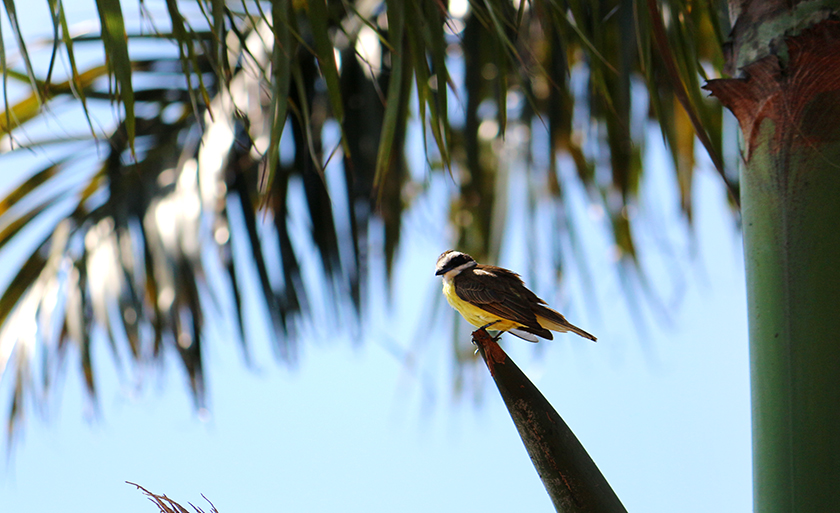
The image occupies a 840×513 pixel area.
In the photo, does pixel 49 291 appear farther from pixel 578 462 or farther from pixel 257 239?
pixel 578 462

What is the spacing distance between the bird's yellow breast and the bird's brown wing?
0.04ft

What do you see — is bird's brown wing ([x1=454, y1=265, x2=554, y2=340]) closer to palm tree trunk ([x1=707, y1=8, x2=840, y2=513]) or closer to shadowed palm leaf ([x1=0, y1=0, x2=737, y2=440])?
palm tree trunk ([x1=707, y1=8, x2=840, y2=513])

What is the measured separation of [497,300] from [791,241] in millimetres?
441

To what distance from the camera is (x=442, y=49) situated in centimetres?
124

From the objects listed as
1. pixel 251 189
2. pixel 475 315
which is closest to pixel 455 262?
pixel 475 315

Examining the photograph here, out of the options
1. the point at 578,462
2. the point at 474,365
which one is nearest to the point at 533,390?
the point at 578,462

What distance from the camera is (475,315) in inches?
52.5

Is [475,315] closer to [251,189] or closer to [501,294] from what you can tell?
[501,294]

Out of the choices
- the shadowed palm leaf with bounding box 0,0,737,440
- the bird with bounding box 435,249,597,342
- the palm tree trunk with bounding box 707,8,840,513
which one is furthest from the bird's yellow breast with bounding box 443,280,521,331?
the shadowed palm leaf with bounding box 0,0,737,440

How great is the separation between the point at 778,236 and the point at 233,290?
7.15ft

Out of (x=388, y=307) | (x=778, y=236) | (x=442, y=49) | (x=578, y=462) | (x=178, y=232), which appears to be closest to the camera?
(x=578, y=462)

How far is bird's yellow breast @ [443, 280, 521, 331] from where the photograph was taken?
1.29 meters

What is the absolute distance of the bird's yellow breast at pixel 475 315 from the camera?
129cm

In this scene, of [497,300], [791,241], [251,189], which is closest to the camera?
[791,241]
